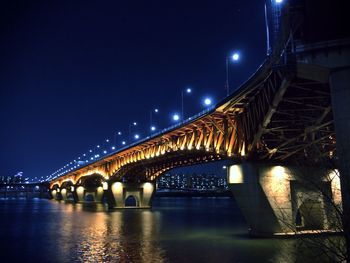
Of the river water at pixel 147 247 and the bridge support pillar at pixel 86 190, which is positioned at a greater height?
the bridge support pillar at pixel 86 190

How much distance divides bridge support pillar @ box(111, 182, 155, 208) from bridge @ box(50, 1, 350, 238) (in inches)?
1541

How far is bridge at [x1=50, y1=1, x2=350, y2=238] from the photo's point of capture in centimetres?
2008

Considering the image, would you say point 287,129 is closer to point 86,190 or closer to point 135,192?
point 135,192

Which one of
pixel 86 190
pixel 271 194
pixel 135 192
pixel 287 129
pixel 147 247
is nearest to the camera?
pixel 147 247

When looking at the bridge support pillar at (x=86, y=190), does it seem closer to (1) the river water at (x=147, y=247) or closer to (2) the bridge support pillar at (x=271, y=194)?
(1) the river water at (x=147, y=247)

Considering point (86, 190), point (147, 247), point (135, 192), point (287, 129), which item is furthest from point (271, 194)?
point (86, 190)

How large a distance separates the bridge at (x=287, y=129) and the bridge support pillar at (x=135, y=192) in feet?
128

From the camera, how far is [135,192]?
330 feet

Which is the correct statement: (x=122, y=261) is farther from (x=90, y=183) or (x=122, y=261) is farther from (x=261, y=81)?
(x=90, y=183)

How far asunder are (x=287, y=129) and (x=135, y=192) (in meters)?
71.7

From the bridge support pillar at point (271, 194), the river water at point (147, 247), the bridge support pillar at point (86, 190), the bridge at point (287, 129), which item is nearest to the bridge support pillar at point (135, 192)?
the bridge at point (287, 129)

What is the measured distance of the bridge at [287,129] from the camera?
2008 cm

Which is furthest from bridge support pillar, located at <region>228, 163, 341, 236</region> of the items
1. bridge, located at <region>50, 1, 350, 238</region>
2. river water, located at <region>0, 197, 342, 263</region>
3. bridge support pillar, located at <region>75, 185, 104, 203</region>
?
bridge support pillar, located at <region>75, 185, 104, 203</region>

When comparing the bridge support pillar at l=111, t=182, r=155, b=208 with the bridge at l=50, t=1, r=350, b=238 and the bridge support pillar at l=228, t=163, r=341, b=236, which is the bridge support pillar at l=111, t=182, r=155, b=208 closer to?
the bridge at l=50, t=1, r=350, b=238
